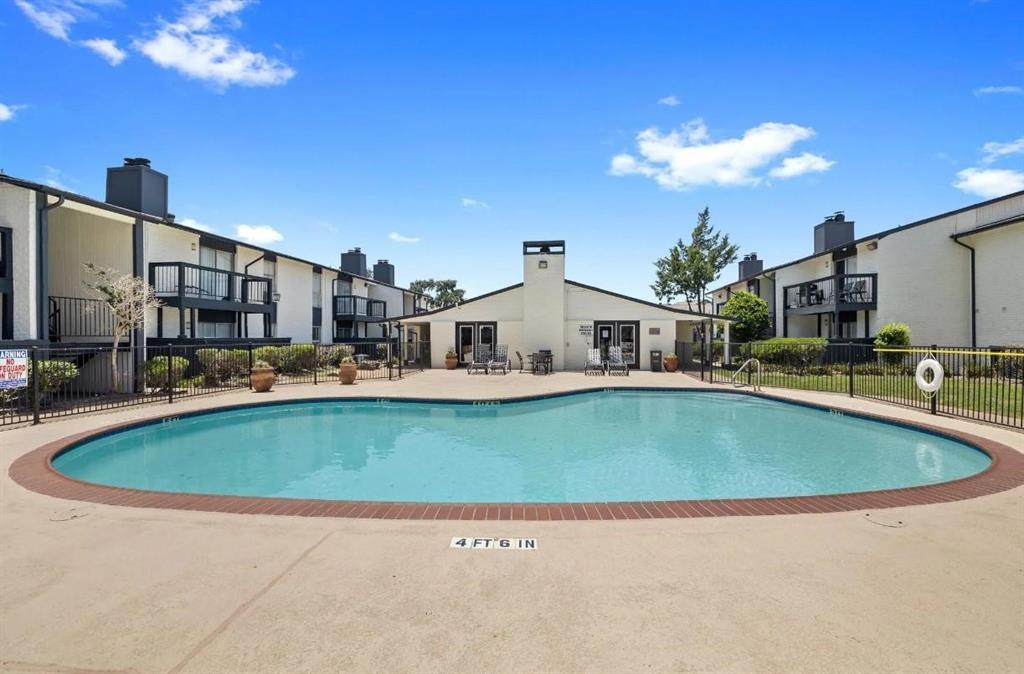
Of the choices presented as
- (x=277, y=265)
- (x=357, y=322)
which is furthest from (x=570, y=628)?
(x=357, y=322)

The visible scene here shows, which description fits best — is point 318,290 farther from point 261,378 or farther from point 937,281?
point 937,281

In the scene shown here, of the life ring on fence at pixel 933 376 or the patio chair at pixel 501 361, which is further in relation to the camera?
the patio chair at pixel 501 361

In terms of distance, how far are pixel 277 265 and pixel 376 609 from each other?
25.5 m

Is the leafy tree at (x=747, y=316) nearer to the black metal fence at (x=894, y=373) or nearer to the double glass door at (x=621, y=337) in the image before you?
the black metal fence at (x=894, y=373)

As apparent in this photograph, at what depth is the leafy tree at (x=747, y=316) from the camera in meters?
27.2

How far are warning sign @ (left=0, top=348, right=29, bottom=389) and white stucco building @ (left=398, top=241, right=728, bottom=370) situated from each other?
15905 millimetres

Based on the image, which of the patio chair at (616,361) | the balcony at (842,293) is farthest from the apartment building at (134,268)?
the balcony at (842,293)

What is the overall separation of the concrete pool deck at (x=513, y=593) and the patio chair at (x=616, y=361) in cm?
1675

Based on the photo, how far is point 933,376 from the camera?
10828mm

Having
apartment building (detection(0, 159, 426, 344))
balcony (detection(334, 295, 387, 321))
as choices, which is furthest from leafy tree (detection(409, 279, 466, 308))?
apartment building (detection(0, 159, 426, 344))

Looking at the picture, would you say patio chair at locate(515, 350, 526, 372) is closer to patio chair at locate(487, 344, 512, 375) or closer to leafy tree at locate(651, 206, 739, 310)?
patio chair at locate(487, 344, 512, 375)

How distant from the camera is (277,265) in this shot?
25047 mm

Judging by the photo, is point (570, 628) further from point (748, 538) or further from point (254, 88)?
point (254, 88)

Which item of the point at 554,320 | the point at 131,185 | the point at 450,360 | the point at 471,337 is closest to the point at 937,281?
the point at 554,320
